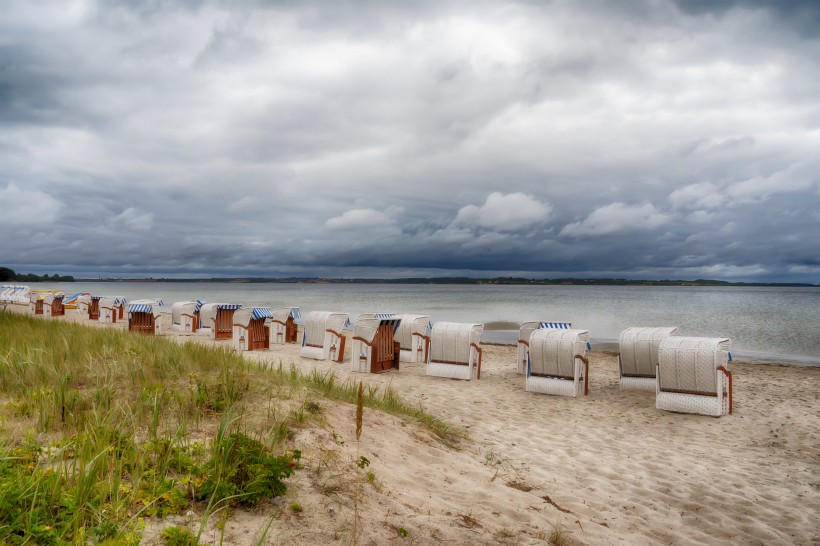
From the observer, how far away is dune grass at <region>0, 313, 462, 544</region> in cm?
298

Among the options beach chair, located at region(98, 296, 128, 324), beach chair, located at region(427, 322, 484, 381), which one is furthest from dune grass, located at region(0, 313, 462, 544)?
beach chair, located at region(98, 296, 128, 324)

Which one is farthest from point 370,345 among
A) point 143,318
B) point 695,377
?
point 143,318

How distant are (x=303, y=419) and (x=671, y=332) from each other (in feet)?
31.6

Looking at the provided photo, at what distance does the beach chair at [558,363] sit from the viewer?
11297mm

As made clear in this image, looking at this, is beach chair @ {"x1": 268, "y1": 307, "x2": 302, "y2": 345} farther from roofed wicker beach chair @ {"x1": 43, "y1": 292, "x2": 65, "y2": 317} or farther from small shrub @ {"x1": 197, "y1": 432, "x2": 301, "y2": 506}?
roofed wicker beach chair @ {"x1": 43, "y1": 292, "x2": 65, "y2": 317}

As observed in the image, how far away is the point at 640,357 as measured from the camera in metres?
11.7

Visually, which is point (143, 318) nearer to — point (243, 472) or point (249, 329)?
point (249, 329)

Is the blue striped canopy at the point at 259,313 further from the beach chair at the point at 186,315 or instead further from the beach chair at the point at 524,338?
the beach chair at the point at 524,338

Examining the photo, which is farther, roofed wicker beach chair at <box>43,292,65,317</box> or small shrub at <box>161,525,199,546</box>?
roofed wicker beach chair at <box>43,292,65,317</box>

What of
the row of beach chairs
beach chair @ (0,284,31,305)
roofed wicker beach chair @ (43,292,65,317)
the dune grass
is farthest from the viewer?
beach chair @ (0,284,31,305)

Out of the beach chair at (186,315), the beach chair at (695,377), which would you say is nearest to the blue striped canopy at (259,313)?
the beach chair at (186,315)

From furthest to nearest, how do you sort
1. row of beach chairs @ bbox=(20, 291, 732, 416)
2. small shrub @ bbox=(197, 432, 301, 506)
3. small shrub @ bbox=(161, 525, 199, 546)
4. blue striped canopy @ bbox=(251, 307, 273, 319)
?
blue striped canopy @ bbox=(251, 307, 273, 319) < row of beach chairs @ bbox=(20, 291, 732, 416) < small shrub @ bbox=(197, 432, 301, 506) < small shrub @ bbox=(161, 525, 199, 546)

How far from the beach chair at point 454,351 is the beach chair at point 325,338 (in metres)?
3.35

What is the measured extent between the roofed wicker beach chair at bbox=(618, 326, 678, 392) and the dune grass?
7.88m
